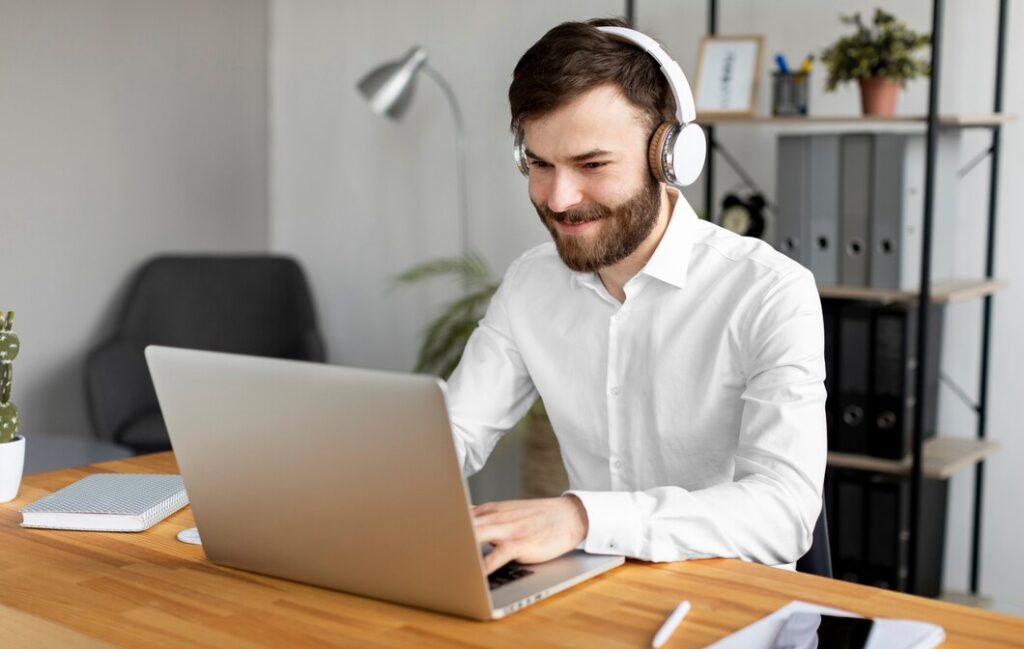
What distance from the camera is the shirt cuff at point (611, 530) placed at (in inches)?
50.2

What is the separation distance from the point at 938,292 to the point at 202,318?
7.58 ft

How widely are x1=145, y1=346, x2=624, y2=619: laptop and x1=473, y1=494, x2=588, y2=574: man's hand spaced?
0.02m

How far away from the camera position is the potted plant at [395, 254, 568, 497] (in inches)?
132

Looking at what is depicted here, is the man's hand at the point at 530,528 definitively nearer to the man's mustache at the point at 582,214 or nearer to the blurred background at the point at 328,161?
the man's mustache at the point at 582,214

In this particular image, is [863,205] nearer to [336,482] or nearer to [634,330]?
[634,330]

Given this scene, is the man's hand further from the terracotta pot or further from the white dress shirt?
the terracotta pot

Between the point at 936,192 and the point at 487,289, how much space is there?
4.21ft

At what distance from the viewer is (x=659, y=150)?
5.33 feet

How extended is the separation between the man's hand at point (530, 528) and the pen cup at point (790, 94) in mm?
1905

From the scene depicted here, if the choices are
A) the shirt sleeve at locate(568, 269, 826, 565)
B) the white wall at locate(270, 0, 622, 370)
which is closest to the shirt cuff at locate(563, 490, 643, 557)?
the shirt sleeve at locate(568, 269, 826, 565)

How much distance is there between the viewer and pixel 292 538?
3.90 feet

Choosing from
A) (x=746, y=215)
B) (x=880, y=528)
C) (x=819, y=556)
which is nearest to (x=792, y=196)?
(x=746, y=215)

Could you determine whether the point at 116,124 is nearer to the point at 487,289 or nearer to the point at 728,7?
the point at 487,289

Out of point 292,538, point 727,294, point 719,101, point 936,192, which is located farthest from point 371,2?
point 292,538
